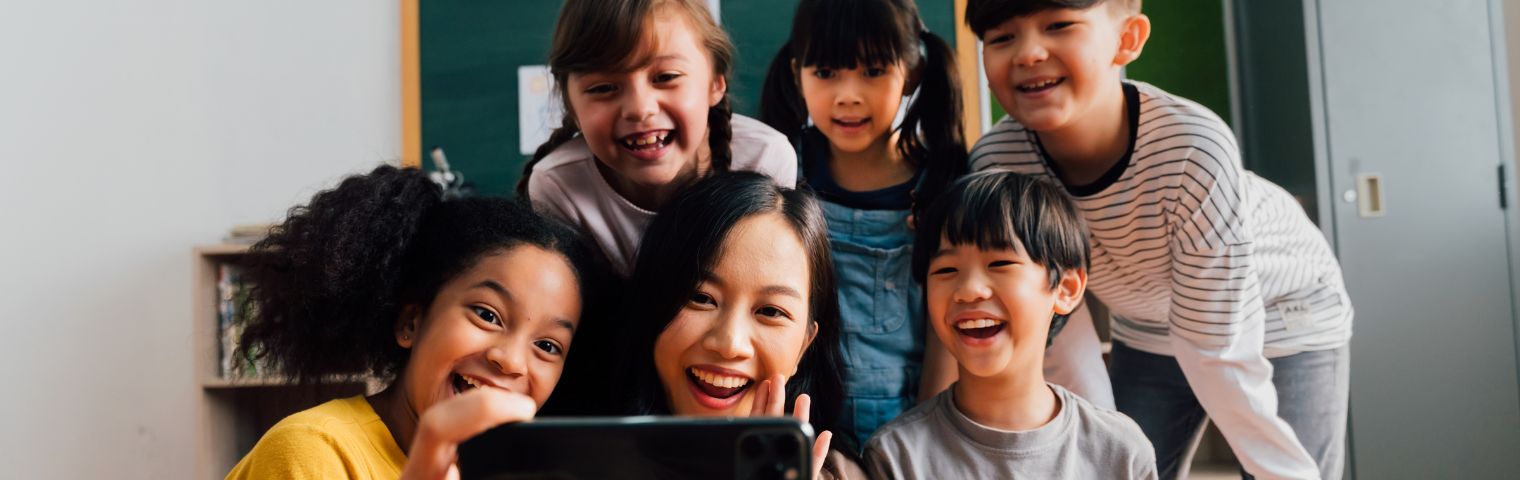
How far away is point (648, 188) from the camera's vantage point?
1.32 meters

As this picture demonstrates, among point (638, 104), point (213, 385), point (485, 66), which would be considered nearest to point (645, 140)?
point (638, 104)

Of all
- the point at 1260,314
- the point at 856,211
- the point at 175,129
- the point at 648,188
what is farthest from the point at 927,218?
the point at 175,129

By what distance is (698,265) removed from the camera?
1089 mm

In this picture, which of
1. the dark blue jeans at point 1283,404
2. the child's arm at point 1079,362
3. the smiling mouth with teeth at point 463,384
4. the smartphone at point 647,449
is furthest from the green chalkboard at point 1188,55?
the smartphone at point 647,449

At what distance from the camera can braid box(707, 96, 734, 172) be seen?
134 cm

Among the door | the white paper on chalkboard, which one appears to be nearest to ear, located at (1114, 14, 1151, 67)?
the door

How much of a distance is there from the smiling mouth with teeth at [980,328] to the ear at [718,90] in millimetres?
415

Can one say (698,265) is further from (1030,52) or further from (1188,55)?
(1188,55)

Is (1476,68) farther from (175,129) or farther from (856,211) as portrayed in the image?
(175,129)

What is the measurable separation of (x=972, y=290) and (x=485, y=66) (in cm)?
214

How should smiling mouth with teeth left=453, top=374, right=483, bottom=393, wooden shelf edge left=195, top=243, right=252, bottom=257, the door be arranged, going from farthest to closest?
the door → wooden shelf edge left=195, top=243, right=252, bottom=257 → smiling mouth with teeth left=453, top=374, right=483, bottom=393

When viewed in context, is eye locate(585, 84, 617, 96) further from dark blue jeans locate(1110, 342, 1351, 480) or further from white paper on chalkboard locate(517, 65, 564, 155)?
white paper on chalkboard locate(517, 65, 564, 155)

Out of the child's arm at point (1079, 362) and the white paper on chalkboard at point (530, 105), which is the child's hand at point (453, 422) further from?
the white paper on chalkboard at point (530, 105)

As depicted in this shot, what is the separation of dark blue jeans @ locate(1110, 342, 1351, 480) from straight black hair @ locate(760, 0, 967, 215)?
0.45m
